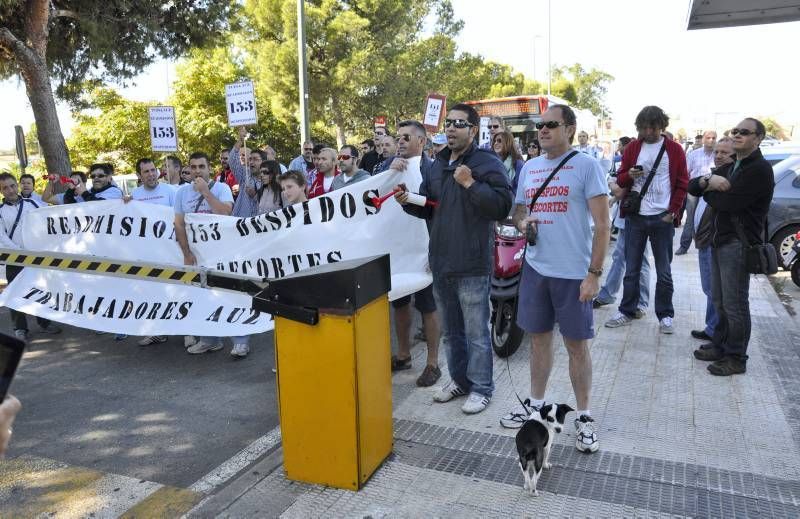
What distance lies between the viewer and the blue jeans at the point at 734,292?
4.72m

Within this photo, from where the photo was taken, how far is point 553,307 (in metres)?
3.78

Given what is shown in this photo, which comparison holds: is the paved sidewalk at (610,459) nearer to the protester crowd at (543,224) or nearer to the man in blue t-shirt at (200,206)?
the protester crowd at (543,224)

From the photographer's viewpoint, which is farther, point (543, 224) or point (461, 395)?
point (461, 395)

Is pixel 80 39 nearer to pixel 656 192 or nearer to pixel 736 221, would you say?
pixel 656 192

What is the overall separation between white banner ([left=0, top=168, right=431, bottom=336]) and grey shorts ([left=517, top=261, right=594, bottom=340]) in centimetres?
121

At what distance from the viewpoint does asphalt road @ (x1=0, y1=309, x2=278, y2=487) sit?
4.02 m

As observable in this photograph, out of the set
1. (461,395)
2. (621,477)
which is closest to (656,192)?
(461,395)

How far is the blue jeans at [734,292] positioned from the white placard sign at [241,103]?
5829mm

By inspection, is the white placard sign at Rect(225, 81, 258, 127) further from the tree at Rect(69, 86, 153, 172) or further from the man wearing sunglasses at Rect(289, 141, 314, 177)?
the tree at Rect(69, 86, 153, 172)

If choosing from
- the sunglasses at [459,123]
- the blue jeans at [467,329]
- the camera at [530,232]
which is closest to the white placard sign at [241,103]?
the sunglasses at [459,123]

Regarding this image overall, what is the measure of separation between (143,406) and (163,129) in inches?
186

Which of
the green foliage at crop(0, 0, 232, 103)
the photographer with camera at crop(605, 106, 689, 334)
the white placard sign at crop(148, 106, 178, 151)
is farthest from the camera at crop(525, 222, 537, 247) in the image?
the green foliage at crop(0, 0, 232, 103)

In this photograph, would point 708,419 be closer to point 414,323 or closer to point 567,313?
point 567,313

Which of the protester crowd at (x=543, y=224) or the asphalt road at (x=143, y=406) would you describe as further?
the asphalt road at (x=143, y=406)
